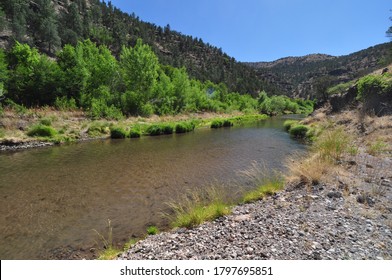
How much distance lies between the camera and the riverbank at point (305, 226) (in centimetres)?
486

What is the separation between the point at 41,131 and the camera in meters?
26.2

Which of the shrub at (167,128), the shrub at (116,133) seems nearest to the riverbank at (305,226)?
the shrub at (116,133)

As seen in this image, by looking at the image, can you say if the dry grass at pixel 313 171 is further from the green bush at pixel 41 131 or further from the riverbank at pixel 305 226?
the green bush at pixel 41 131

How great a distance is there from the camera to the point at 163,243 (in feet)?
19.5

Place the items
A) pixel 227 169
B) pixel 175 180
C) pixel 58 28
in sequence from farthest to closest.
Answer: pixel 58 28 → pixel 227 169 → pixel 175 180

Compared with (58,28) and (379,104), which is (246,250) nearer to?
(379,104)

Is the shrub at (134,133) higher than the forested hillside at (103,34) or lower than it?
lower

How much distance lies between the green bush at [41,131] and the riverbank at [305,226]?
995 inches

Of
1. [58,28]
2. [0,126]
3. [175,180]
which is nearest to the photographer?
[175,180]

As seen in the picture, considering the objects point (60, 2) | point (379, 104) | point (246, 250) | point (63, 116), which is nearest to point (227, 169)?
point (246, 250)

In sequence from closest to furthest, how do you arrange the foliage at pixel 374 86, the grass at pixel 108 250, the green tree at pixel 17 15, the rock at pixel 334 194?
the grass at pixel 108 250 < the rock at pixel 334 194 < the foliage at pixel 374 86 < the green tree at pixel 17 15

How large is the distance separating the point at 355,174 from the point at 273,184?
326 centimetres

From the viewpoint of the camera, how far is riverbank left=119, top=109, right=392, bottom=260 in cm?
486

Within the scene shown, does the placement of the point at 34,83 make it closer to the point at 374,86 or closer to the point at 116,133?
the point at 116,133
